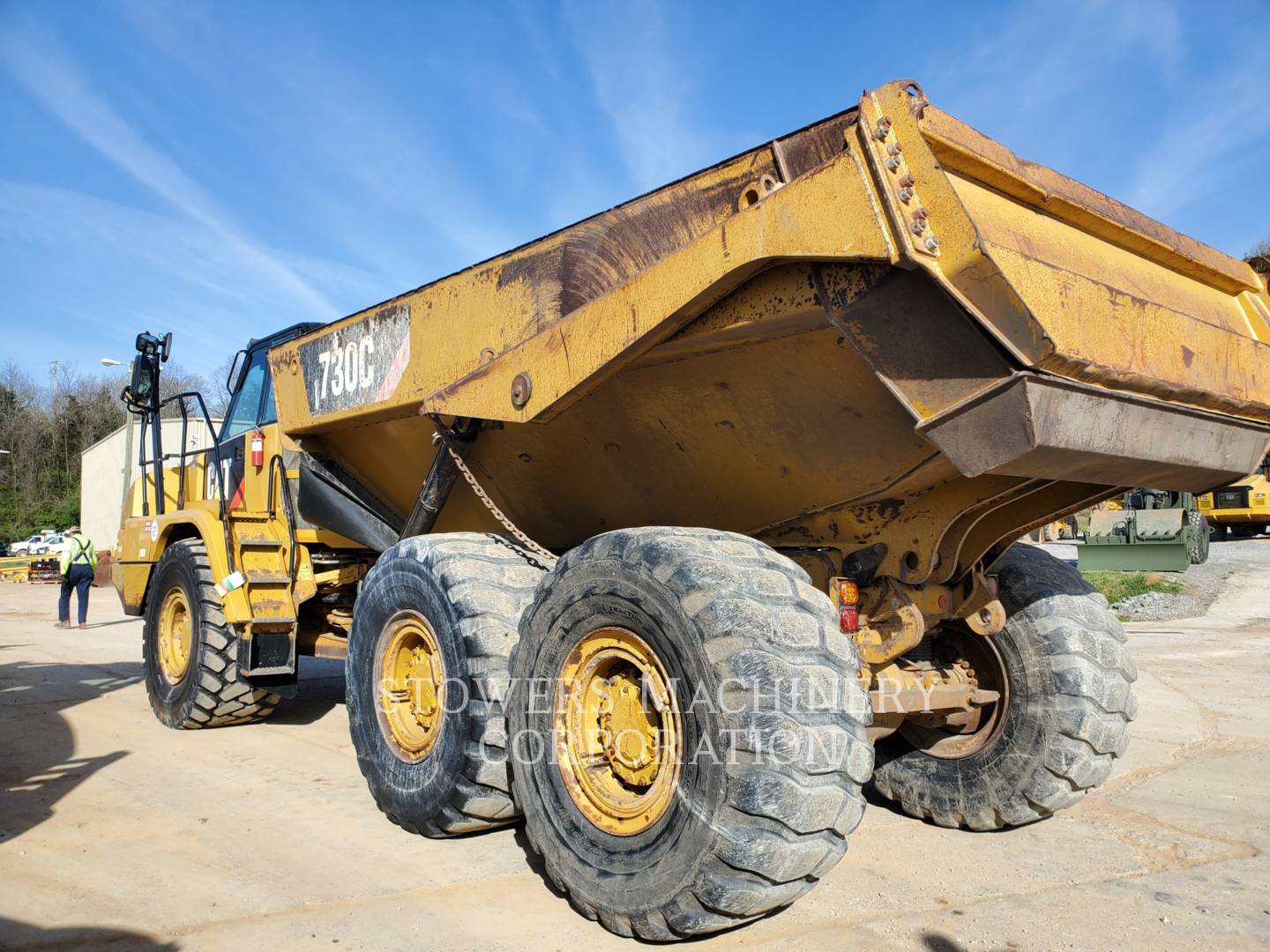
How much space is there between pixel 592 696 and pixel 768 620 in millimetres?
900

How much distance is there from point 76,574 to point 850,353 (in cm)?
1467

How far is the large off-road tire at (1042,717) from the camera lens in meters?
4.21

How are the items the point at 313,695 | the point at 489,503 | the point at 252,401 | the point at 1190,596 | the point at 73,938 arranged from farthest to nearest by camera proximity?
the point at 1190,596, the point at 313,695, the point at 252,401, the point at 489,503, the point at 73,938

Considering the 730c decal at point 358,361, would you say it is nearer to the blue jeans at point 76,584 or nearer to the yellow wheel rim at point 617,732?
the yellow wheel rim at point 617,732

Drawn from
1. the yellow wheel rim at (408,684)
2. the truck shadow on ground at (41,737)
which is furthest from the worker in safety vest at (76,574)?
the yellow wheel rim at (408,684)

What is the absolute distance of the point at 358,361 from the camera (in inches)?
205

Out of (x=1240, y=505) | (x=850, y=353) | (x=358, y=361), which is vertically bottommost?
(x=850, y=353)

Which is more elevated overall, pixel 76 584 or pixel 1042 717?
pixel 76 584

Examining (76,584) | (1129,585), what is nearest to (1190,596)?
(1129,585)

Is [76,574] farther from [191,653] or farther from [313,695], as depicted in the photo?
[191,653]

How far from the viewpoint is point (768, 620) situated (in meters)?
2.98

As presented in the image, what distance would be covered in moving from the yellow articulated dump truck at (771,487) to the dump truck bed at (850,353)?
0.01m

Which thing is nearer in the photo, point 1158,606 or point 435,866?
point 435,866

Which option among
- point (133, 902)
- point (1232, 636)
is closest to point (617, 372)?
point (133, 902)
